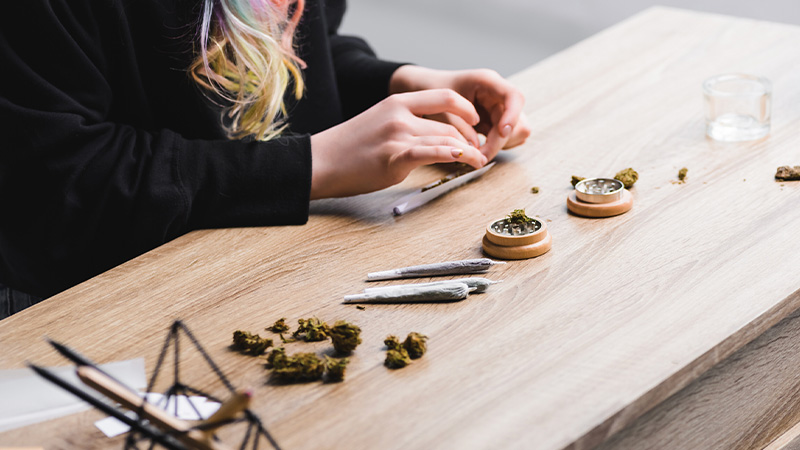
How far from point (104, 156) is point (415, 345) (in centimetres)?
50

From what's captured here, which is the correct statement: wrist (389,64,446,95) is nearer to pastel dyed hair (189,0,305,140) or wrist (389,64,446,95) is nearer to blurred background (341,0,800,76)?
pastel dyed hair (189,0,305,140)

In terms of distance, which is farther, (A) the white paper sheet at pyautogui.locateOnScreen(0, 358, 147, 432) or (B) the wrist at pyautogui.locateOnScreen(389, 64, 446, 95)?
(B) the wrist at pyautogui.locateOnScreen(389, 64, 446, 95)

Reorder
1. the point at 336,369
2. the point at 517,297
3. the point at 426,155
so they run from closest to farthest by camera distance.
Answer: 1. the point at 336,369
2. the point at 517,297
3. the point at 426,155

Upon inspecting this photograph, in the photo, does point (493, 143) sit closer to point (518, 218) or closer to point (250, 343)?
point (518, 218)

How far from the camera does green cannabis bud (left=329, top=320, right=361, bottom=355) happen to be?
779 millimetres

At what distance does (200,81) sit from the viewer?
1.18 meters

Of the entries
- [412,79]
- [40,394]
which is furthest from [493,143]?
[40,394]

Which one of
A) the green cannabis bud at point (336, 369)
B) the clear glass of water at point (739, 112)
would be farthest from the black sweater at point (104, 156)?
the clear glass of water at point (739, 112)

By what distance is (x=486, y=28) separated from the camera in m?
3.59

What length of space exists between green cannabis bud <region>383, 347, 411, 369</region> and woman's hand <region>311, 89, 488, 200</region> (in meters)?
0.37

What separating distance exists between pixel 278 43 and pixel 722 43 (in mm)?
815

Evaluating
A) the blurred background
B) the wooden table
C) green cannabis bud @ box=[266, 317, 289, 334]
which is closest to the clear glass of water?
the wooden table

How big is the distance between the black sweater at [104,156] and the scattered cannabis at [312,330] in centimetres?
27

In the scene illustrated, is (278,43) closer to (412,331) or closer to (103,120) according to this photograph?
(103,120)
